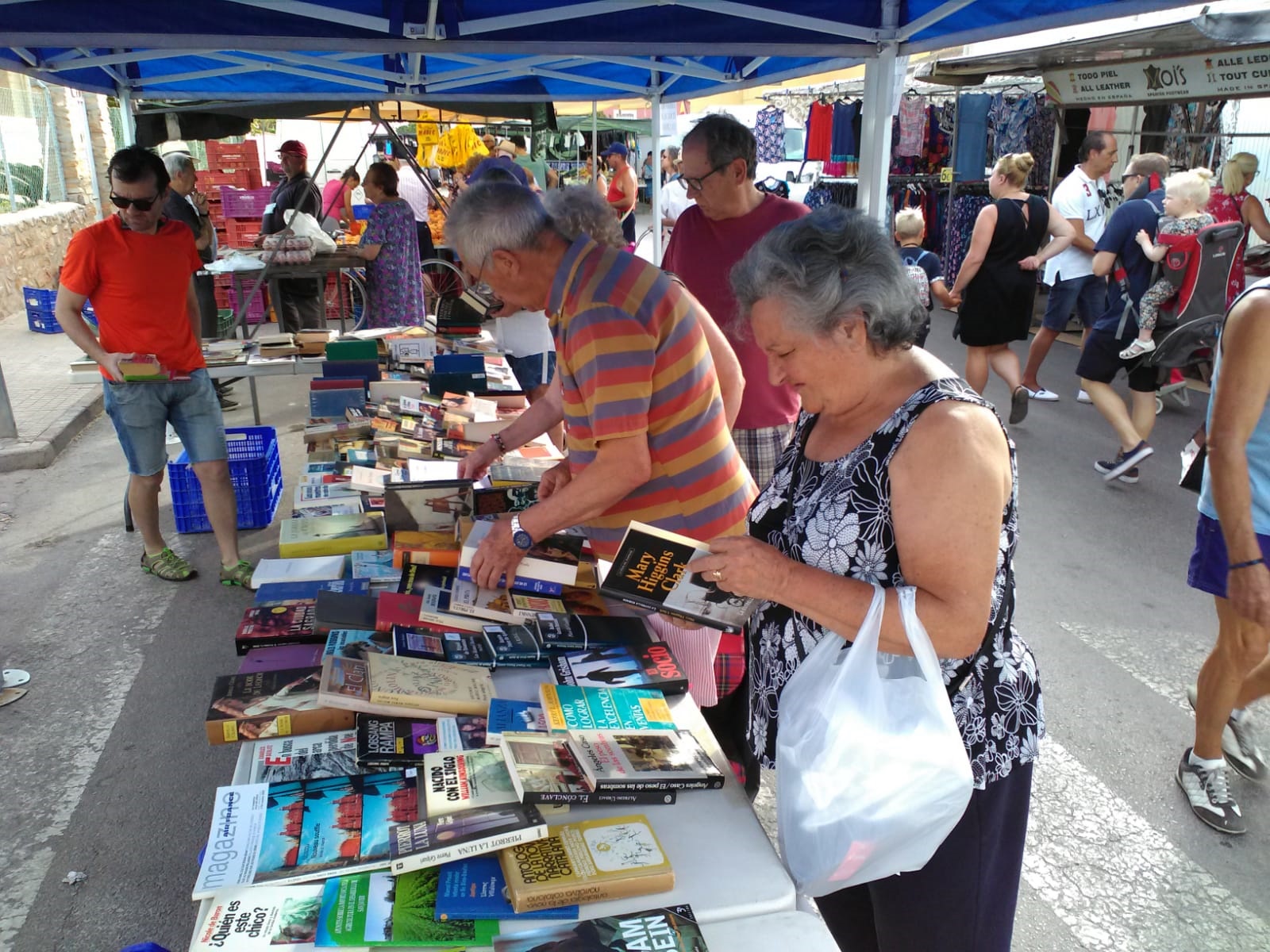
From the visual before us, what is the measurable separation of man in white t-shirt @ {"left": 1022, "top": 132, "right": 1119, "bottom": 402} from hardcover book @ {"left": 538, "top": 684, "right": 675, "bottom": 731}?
5915 mm

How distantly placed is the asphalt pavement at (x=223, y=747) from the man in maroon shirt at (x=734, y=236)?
127cm

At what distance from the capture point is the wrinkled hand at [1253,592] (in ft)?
6.93

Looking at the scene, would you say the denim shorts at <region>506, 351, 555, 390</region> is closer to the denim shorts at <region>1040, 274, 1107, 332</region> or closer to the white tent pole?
the white tent pole

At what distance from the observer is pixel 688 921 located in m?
1.20

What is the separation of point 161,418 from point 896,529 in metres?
3.57

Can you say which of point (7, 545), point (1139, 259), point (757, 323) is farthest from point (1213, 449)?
point (7, 545)

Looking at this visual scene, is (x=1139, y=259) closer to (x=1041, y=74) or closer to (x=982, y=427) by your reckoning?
(x=1041, y=74)

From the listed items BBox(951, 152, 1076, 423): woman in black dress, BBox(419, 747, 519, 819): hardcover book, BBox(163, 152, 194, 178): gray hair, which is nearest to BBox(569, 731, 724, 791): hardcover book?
BBox(419, 747, 519, 819): hardcover book

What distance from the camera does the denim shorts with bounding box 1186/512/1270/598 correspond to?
234 centimetres

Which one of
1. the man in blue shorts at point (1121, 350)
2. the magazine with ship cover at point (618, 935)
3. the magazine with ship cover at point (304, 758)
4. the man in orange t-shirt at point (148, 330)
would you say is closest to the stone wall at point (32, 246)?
the man in orange t-shirt at point (148, 330)

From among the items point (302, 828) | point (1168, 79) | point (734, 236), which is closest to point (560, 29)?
point (734, 236)

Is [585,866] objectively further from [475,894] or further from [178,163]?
[178,163]

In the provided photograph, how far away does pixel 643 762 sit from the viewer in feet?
4.74

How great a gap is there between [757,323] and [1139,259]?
5.47 meters
